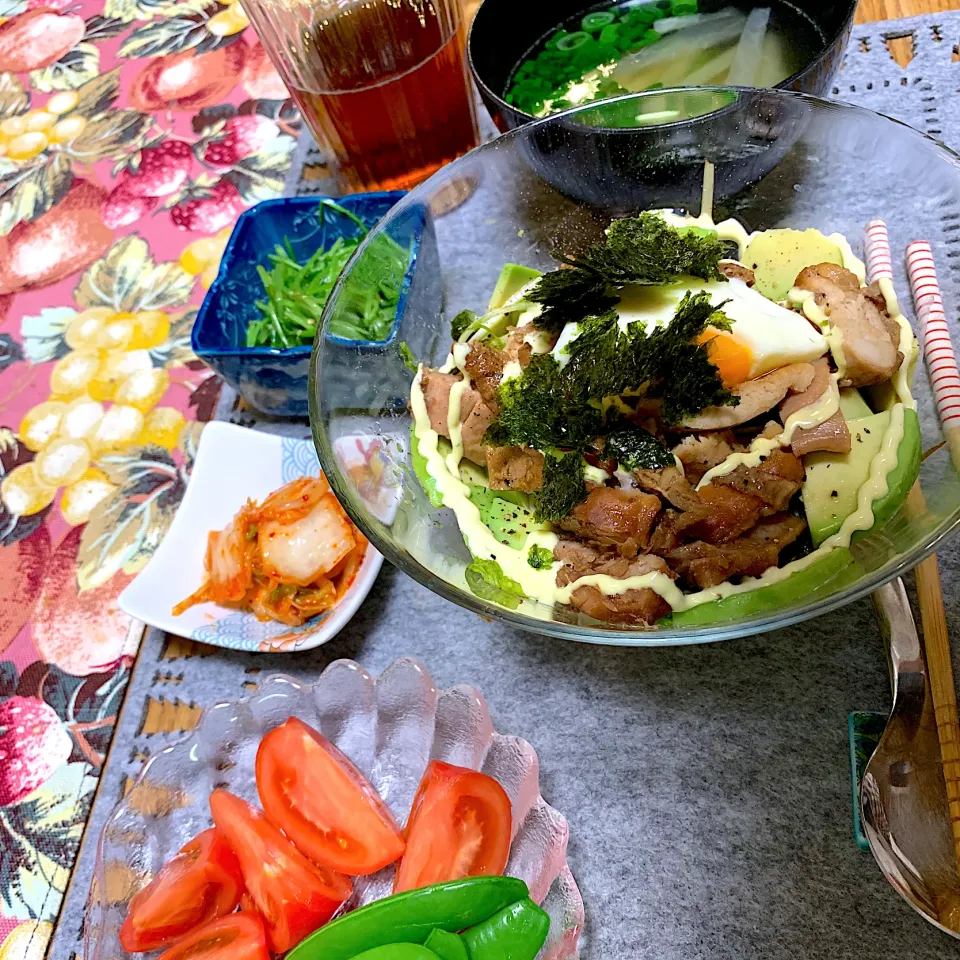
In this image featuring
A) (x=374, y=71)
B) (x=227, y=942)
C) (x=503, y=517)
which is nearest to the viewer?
(x=227, y=942)

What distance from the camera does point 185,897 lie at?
3.15ft

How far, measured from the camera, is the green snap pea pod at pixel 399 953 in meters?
A: 0.80

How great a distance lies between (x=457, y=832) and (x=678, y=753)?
31 centimetres

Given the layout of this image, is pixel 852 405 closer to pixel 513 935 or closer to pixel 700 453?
pixel 700 453

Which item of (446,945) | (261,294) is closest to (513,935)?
(446,945)

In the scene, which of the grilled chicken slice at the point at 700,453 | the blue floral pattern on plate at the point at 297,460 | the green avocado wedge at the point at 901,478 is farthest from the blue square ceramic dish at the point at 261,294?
the green avocado wedge at the point at 901,478

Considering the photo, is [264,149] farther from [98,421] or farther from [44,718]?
[44,718]

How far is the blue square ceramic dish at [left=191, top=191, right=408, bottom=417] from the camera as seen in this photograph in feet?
4.24

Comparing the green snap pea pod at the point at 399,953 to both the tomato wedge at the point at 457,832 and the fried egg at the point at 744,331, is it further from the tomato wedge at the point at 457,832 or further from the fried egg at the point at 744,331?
the fried egg at the point at 744,331

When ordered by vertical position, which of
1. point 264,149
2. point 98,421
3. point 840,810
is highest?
point 264,149

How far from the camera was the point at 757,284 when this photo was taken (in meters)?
1.11

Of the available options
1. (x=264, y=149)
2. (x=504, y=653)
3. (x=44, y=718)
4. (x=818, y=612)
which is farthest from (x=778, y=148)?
(x=44, y=718)

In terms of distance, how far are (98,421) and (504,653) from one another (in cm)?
100

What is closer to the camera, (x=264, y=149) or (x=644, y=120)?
(x=644, y=120)
